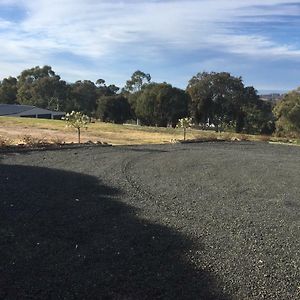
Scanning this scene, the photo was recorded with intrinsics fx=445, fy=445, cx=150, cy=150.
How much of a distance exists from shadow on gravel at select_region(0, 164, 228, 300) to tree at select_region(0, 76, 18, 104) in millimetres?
70029

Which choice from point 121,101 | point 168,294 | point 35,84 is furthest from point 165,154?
point 35,84

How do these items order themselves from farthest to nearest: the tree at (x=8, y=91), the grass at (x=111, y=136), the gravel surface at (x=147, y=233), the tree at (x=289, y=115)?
1. the tree at (x=8, y=91)
2. the tree at (x=289, y=115)
3. the grass at (x=111, y=136)
4. the gravel surface at (x=147, y=233)

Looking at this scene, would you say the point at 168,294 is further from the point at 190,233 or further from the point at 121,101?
the point at 121,101

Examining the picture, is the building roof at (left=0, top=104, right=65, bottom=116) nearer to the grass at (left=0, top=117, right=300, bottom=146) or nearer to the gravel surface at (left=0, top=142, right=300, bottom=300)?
the grass at (left=0, top=117, right=300, bottom=146)

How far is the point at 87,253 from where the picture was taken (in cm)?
604

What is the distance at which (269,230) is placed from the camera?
24.9 feet

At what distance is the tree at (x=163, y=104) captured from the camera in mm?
48875

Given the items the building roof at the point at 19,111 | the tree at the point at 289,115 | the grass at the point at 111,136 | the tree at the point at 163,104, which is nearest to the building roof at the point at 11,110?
the building roof at the point at 19,111

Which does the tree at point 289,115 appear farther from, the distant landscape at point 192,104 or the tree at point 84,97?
the tree at point 84,97

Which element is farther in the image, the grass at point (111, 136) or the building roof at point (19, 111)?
the building roof at point (19, 111)

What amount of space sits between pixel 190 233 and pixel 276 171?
823cm

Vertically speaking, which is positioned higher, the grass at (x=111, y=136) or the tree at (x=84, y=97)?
the tree at (x=84, y=97)

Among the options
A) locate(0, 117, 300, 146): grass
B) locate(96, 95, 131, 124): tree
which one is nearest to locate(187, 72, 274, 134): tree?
locate(96, 95, 131, 124): tree

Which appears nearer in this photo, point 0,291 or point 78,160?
point 0,291
